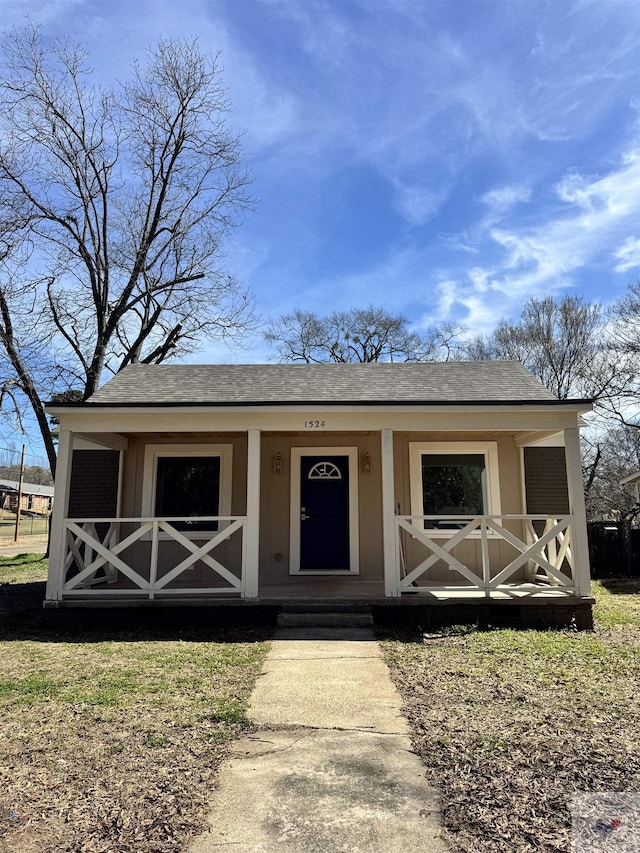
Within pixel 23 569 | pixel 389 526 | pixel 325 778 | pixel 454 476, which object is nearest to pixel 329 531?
pixel 389 526

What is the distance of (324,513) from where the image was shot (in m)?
A: 8.76

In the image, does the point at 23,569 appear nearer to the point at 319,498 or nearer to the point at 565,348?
the point at 319,498

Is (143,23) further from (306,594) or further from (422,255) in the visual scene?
(306,594)

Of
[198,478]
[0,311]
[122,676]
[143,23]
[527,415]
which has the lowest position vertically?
[122,676]

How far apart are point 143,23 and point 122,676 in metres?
11.6

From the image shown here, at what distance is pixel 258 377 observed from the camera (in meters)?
9.42

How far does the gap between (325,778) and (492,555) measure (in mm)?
6244

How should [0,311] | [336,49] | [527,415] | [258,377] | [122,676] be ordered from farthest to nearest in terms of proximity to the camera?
1. [0,311]
2. [258,377]
3. [336,49]
4. [527,415]
5. [122,676]

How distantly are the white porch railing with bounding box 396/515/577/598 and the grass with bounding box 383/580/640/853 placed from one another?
741 millimetres

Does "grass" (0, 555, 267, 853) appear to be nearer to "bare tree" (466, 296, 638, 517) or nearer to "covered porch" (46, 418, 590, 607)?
"covered porch" (46, 418, 590, 607)

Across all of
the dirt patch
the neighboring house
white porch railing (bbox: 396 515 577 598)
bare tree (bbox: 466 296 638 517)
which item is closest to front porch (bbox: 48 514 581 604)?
white porch railing (bbox: 396 515 577 598)

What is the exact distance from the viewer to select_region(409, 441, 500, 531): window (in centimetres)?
865

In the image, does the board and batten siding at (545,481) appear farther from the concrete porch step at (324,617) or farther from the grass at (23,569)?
the grass at (23,569)

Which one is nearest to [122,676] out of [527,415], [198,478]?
[198,478]
